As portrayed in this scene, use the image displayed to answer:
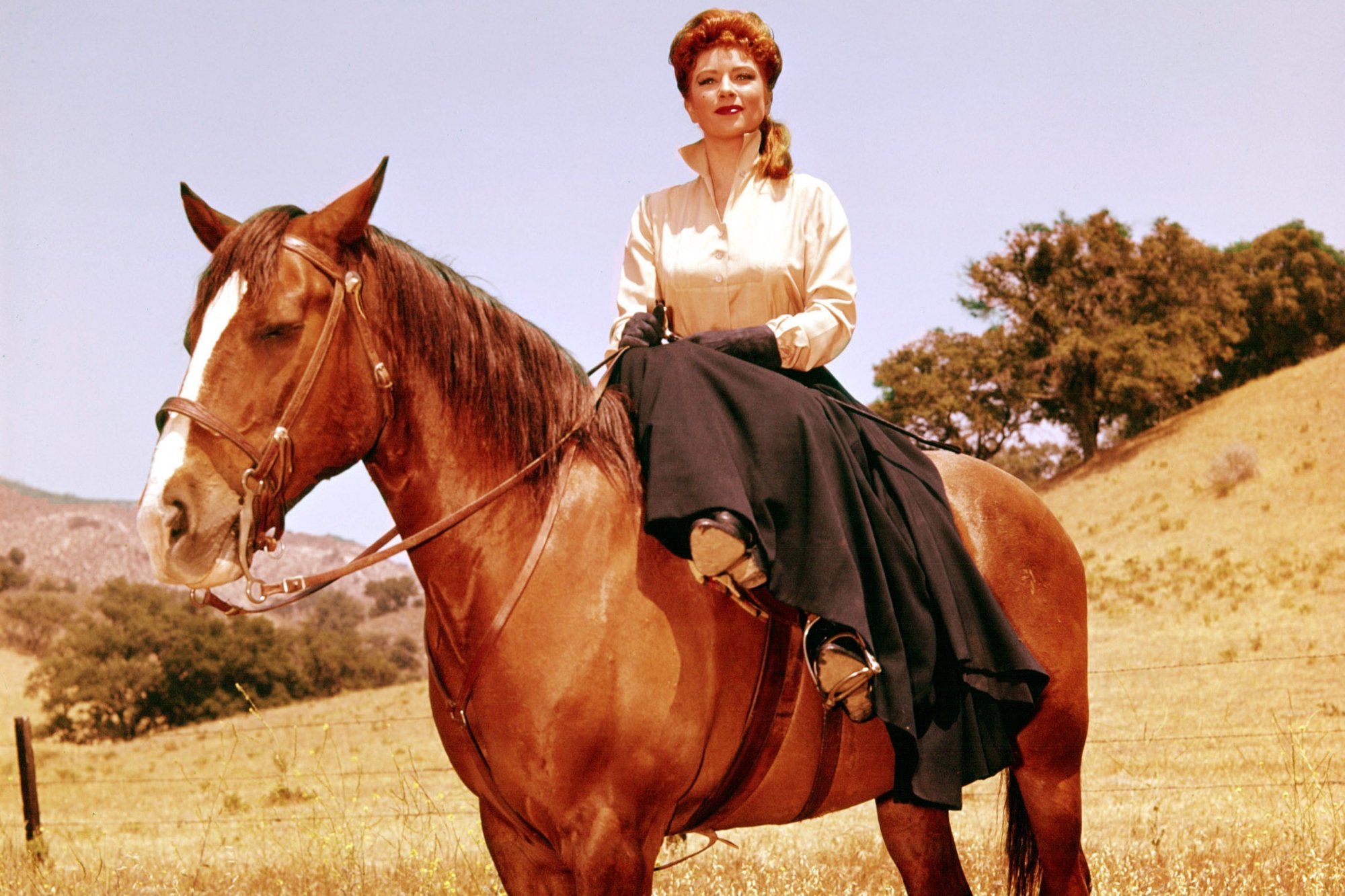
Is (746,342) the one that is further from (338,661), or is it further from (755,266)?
(338,661)

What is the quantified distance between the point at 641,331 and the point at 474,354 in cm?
66

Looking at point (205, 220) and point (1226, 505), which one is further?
point (1226, 505)

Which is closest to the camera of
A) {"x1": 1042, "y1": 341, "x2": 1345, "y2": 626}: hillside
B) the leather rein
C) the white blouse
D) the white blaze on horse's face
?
the white blaze on horse's face

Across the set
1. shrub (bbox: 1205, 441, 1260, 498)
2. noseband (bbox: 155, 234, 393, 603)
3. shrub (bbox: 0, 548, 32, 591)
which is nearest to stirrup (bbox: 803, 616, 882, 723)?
noseband (bbox: 155, 234, 393, 603)

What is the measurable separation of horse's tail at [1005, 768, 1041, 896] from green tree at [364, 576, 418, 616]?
231ft

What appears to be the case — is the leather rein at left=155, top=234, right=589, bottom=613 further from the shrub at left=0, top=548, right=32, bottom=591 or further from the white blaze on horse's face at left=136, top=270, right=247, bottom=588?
the shrub at left=0, top=548, right=32, bottom=591

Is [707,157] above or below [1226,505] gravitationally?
above

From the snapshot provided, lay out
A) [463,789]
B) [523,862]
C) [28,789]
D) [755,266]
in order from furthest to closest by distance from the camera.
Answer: [463,789]
[28,789]
[755,266]
[523,862]

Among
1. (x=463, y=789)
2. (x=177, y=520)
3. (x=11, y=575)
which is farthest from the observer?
(x=11, y=575)

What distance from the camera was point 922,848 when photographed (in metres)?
4.05

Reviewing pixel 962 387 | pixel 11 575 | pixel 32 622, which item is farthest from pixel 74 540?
pixel 962 387

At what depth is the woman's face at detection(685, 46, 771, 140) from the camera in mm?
3785

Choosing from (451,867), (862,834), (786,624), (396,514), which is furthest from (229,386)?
(862,834)

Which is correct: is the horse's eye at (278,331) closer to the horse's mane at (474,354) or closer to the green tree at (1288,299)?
the horse's mane at (474,354)
